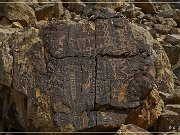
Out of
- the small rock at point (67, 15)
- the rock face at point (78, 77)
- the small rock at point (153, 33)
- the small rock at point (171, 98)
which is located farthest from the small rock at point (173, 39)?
the rock face at point (78, 77)

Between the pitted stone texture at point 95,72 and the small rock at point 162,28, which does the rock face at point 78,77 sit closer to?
the pitted stone texture at point 95,72

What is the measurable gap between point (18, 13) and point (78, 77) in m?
5.07

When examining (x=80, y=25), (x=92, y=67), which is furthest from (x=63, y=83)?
(x=80, y=25)

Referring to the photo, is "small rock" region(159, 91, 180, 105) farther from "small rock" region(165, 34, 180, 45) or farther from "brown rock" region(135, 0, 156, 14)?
"brown rock" region(135, 0, 156, 14)

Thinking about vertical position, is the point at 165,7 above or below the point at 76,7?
below

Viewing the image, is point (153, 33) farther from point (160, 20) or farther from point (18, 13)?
point (18, 13)

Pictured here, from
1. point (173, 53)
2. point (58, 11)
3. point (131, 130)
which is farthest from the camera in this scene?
point (58, 11)

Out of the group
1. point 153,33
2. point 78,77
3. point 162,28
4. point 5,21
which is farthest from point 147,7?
point 78,77

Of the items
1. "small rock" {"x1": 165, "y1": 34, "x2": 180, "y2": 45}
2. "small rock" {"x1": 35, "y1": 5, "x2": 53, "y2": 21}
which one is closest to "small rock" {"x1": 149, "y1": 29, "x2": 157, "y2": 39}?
"small rock" {"x1": 165, "y1": 34, "x2": 180, "y2": 45}

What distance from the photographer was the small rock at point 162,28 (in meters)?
13.7

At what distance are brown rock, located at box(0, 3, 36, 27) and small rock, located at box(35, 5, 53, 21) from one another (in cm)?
29

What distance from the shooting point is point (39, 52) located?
796 centimetres

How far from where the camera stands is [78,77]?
25.4ft

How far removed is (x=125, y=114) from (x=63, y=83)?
3.16 ft
